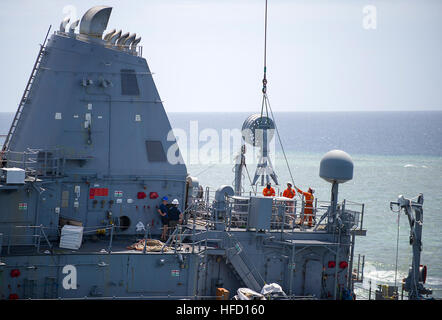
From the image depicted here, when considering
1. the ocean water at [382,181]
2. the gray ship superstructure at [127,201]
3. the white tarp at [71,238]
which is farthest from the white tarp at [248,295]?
the ocean water at [382,181]

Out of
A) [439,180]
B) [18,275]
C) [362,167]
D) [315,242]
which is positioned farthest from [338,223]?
[362,167]

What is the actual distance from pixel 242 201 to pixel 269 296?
3419mm

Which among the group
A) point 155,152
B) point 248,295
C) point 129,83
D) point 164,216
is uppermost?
point 129,83

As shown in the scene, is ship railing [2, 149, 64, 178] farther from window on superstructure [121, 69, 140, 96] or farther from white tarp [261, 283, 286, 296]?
white tarp [261, 283, 286, 296]

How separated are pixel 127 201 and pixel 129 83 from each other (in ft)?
12.3

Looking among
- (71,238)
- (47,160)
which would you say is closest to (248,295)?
(71,238)

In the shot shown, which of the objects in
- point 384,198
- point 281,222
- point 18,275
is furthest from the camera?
point 384,198

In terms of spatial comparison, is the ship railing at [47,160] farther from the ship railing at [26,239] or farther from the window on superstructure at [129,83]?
the window on superstructure at [129,83]

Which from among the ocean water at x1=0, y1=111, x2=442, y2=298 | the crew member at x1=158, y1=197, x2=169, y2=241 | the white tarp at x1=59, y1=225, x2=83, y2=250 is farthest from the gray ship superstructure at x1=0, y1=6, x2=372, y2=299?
the ocean water at x1=0, y1=111, x2=442, y2=298

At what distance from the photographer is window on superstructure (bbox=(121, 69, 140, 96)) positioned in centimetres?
2025

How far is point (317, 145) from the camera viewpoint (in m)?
131

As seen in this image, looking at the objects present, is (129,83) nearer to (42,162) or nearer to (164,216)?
(42,162)

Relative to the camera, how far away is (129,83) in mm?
20312

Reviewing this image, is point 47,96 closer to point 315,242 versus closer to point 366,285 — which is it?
point 315,242
